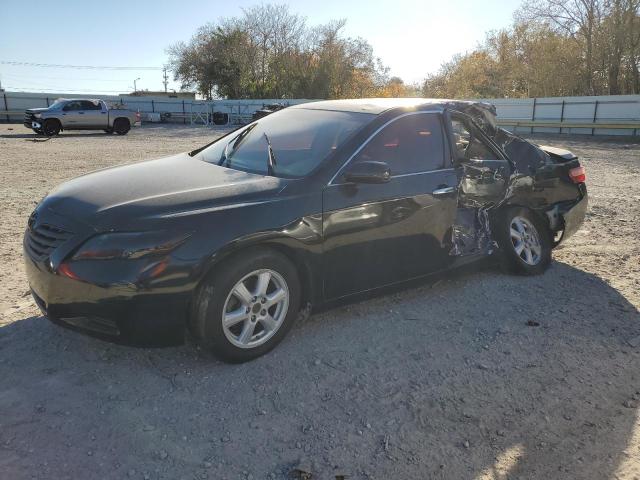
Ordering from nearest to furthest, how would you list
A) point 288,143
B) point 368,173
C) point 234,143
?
point 368,173 → point 288,143 → point 234,143

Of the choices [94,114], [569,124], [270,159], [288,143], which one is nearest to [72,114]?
[94,114]

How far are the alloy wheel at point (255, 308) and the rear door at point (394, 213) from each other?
1.24 ft

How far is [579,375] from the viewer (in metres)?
3.40

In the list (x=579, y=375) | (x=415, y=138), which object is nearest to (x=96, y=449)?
(x=579, y=375)

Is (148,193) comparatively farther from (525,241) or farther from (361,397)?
(525,241)

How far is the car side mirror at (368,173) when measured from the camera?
3.61 metres

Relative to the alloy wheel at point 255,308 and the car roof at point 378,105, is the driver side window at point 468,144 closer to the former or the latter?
the car roof at point 378,105

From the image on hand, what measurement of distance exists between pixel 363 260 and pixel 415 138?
3.78 feet

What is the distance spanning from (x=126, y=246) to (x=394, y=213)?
189 centimetres

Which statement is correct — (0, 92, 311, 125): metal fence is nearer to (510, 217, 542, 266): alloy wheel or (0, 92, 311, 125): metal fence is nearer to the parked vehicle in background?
the parked vehicle in background

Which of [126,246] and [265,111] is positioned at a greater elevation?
[265,111]

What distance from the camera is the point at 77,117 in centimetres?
2523

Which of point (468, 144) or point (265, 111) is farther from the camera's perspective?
point (265, 111)

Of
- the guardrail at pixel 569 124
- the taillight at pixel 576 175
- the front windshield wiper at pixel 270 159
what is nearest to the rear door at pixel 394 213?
the front windshield wiper at pixel 270 159
